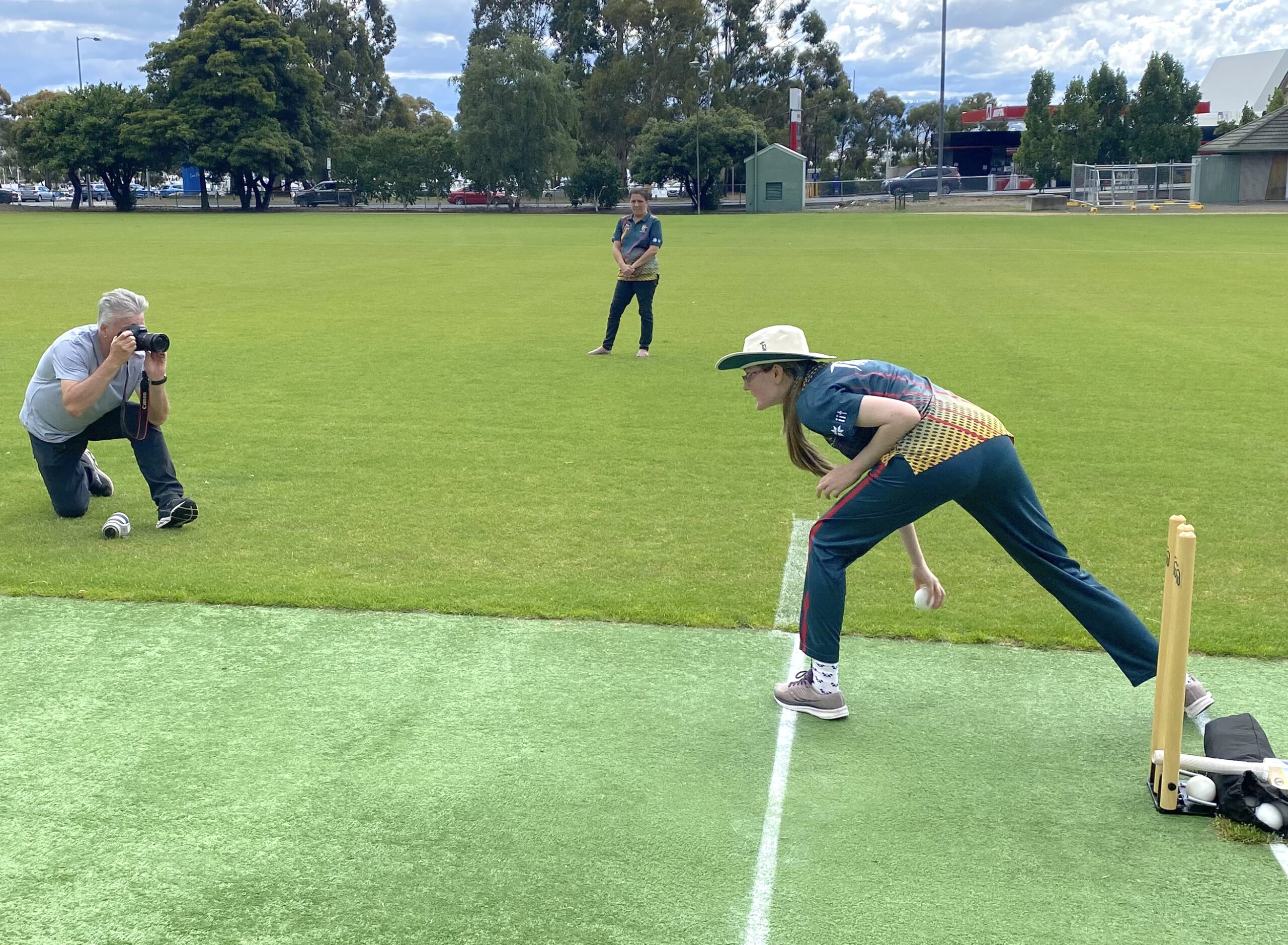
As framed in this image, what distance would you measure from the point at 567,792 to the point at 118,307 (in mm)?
4186

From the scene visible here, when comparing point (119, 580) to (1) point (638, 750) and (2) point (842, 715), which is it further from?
(2) point (842, 715)

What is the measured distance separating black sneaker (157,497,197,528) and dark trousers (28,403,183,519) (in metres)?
0.04

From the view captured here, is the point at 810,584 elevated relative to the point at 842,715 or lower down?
elevated

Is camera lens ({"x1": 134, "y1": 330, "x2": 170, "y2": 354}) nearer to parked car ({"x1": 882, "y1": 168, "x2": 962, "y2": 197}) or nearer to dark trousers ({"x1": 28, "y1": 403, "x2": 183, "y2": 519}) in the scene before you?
dark trousers ({"x1": 28, "y1": 403, "x2": 183, "y2": 519})

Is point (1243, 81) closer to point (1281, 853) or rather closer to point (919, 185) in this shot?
point (919, 185)

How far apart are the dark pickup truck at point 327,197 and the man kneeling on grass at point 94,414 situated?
7418 cm

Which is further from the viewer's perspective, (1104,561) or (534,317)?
(534,317)

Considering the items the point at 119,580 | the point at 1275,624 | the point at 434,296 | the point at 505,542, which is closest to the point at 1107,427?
the point at 1275,624

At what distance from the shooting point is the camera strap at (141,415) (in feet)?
23.1

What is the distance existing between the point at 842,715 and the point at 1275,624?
96.5 inches

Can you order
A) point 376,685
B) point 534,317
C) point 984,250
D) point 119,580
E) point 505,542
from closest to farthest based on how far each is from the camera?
point 376,685 < point 119,580 < point 505,542 < point 534,317 < point 984,250

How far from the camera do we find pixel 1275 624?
5.70 metres

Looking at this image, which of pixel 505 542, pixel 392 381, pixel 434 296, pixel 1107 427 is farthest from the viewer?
pixel 434 296

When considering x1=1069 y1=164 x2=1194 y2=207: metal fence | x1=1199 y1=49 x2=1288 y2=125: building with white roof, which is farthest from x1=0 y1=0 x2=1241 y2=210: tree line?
x1=1199 y1=49 x2=1288 y2=125: building with white roof
